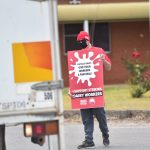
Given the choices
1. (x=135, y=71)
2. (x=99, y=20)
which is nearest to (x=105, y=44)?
(x=99, y=20)

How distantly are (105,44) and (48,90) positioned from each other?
71.6 ft

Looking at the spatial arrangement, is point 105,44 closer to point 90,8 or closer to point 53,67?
point 90,8

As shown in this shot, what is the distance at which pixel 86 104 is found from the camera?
1119 cm

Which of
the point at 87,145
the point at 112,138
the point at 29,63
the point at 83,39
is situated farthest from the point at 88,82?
the point at 29,63

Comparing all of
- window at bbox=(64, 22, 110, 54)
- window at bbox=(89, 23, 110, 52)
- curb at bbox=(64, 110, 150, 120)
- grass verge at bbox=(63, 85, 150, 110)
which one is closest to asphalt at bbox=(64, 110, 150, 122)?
curb at bbox=(64, 110, 150, 120)

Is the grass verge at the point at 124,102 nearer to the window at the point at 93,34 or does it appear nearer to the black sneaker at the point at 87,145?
the black sneaker at the point at 87,145

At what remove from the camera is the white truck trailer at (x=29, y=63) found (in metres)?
6.07

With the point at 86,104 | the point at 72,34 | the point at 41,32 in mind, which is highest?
the point at 72,34

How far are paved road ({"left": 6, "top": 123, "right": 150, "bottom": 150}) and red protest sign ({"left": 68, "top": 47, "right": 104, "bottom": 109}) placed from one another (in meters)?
0.89

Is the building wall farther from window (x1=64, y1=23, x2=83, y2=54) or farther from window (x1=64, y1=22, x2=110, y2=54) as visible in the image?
window (x1=64, y1=23, x2=83, y2=54)

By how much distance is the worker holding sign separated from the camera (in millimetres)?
11141

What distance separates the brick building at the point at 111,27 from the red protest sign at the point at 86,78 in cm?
1514

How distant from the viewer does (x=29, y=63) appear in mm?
6098

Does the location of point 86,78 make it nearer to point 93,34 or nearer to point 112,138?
point 112,138
